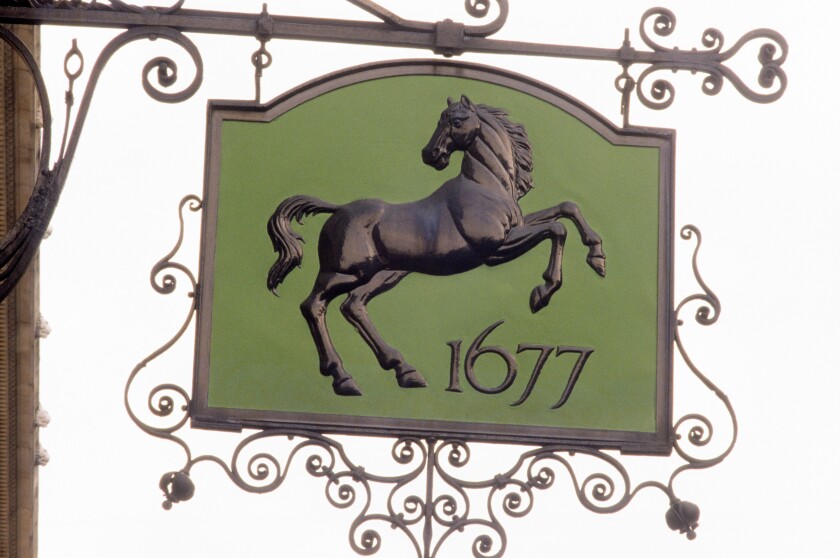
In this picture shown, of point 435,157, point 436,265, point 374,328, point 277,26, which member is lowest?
point 374,328

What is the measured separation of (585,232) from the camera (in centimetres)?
1152

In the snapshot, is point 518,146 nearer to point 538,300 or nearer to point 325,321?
point 538,300

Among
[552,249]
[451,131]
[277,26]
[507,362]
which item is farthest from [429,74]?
[507,362]

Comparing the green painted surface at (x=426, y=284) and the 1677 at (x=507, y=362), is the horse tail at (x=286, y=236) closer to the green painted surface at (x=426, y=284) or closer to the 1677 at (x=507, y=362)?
the green painted surface at (x=426, y=284)

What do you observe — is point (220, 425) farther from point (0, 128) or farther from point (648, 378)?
point (0, 128)

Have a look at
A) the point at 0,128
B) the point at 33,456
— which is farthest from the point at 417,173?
the point at 33,456

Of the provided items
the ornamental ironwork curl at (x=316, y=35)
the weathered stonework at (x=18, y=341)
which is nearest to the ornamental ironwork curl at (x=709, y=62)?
the ornamental ironwork curl at (x=316, y=35)

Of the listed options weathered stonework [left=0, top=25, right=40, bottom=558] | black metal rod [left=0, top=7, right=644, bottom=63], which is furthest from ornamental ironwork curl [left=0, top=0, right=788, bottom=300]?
weathered stonework [left=0, top=25, right=40, bottom=558]

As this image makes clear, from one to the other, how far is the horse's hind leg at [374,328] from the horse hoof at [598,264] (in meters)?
0.92

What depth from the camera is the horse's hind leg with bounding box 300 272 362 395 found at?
36.9 feet

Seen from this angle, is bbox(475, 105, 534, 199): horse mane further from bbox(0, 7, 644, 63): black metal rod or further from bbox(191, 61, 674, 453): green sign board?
bbox(0, 7, 644, 63): black metal rod

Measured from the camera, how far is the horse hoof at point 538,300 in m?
11.4

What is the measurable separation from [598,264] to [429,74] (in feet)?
4.21

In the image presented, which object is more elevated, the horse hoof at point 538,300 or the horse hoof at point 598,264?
the horse hoof at point 598,264
